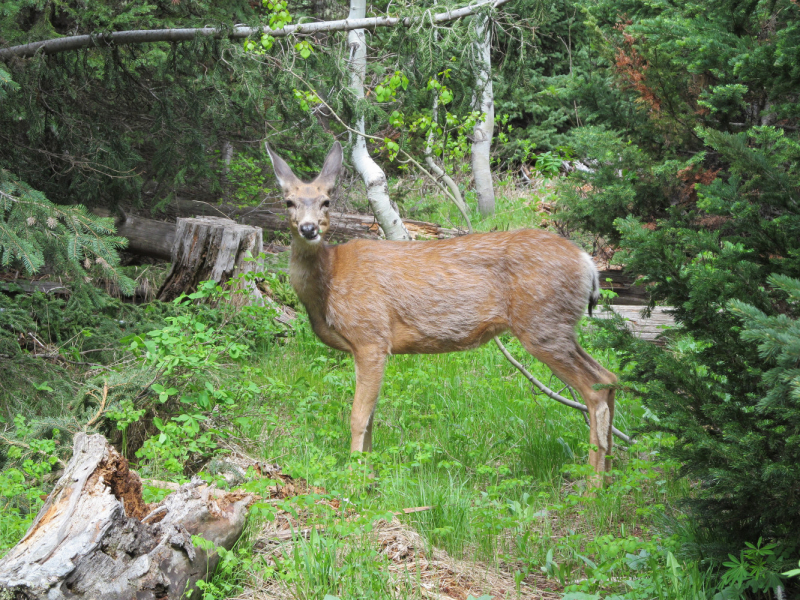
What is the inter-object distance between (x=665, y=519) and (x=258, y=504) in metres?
2.12

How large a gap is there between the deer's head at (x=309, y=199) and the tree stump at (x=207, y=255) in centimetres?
250

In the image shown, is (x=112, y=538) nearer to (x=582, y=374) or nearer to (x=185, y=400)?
(x=185, y=400)

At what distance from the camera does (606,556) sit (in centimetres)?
383

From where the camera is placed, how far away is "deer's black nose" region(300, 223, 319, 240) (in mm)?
5801

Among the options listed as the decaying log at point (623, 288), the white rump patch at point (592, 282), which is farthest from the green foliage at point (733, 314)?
the decaying log at point (623, 288)

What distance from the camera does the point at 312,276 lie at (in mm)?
6195

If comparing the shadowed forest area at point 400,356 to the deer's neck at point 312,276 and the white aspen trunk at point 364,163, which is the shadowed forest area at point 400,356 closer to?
the white aspen trunk at point 364,163

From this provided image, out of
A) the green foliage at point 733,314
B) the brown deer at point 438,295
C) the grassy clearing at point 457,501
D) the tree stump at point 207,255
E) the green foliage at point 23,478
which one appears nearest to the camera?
the green foliage at point 733,314

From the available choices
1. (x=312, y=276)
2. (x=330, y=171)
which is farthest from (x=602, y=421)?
(x=330, y=171)

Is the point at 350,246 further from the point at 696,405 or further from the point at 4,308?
the point at 696,405

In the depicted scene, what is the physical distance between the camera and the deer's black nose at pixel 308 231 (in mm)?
5801

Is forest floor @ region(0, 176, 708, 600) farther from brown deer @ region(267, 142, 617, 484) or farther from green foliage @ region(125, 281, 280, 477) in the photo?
brown deer @ region(267, 142, 617, 484)

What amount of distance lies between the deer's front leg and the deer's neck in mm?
518

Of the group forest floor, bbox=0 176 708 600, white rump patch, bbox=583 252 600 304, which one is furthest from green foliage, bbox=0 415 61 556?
white rump patch, bbox=583 252 600 304
